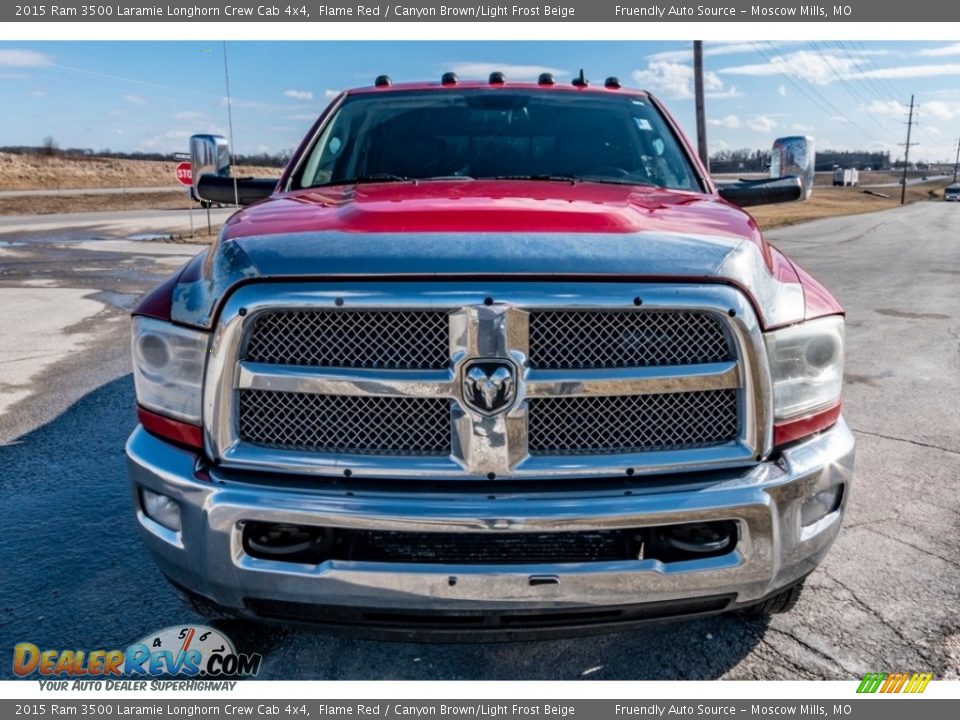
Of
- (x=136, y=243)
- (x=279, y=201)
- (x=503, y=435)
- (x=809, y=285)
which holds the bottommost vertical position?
(x=136, y=243)

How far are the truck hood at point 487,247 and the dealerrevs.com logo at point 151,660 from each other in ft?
3.68

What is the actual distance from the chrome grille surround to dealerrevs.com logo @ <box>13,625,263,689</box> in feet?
2.62

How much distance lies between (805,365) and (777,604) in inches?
30.8

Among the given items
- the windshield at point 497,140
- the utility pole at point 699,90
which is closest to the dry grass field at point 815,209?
the utility pole at point 699,90

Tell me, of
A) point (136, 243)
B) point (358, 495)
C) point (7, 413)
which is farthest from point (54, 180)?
point (358, 495)

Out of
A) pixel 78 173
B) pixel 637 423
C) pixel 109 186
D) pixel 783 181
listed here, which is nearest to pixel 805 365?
pixel 637 423

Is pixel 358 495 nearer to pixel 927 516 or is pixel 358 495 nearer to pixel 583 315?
pixel 583 315

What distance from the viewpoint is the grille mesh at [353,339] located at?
→ 2.05 m

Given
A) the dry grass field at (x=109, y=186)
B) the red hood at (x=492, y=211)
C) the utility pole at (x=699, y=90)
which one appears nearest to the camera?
the red hood at (x=492, y=211)

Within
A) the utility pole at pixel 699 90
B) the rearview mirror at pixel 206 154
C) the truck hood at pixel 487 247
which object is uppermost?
the utility pole at pixel 699 90

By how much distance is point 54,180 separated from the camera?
211ft

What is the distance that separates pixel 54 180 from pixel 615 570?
7295 cm

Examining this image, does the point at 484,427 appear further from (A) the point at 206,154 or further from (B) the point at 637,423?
(A) the point at 206,154

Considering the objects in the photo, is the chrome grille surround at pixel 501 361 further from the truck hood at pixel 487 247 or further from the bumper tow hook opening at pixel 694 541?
the bumper tow hook opening at pixel 694 541
